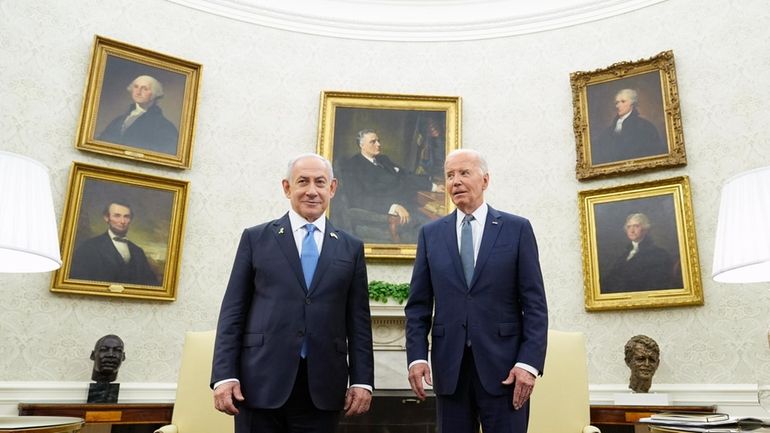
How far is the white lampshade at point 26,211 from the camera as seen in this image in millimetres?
2506

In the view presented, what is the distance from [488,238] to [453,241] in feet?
0.53

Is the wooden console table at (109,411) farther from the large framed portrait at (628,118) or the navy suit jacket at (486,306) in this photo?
the large framed portrait at (628,118)

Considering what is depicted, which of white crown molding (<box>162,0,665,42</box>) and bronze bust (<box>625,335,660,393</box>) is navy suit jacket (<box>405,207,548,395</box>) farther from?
white crown molding (<box>162,0,665,42</box>)

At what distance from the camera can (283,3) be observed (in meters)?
6.04

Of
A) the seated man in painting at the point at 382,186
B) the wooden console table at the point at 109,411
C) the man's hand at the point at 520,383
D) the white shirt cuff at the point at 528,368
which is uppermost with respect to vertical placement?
the seated man in painting at the point at 382,186

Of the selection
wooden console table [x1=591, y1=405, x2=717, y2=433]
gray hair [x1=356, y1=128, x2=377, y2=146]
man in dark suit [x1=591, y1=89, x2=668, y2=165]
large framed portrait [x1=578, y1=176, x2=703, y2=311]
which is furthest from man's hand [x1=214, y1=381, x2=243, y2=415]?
man in dark suit [x1=591, y1=89, x2=668, y2=165]

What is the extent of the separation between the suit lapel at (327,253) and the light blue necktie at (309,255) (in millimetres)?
26

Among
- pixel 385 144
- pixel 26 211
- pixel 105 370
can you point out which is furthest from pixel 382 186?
pixel 26 211

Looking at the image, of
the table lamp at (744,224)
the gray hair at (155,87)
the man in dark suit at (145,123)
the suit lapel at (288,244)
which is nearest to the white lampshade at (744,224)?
the table lamp at (744,224)

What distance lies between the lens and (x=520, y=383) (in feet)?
7.34

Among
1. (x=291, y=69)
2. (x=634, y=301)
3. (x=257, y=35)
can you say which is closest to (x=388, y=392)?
(x=634, y=301)

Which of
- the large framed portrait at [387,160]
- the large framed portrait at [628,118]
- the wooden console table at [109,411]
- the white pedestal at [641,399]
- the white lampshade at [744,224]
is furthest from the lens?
the large framed portrait at [387,160]

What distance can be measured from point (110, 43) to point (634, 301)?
5.13 metres

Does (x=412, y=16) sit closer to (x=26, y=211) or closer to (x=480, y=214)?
(x=480, y=214)
